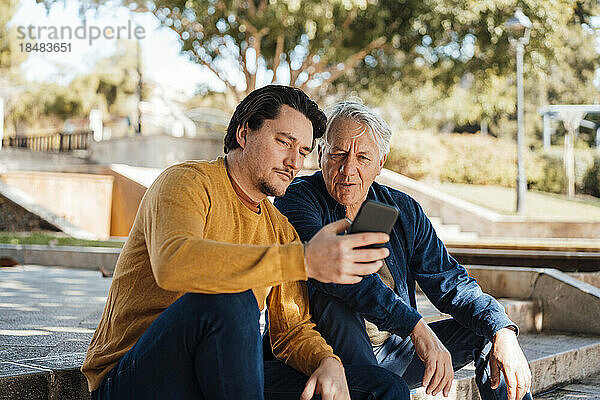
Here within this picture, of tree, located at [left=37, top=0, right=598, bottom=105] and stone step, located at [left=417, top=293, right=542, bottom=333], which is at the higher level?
tree, located at [left=37, top=0, right=598, bottom=105]

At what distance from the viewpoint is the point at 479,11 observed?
16.4m

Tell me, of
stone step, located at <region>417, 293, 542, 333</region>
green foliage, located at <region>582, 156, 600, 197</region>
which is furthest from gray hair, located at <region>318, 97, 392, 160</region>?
green foliage, located at <region>582, 156, 600, 197</region>

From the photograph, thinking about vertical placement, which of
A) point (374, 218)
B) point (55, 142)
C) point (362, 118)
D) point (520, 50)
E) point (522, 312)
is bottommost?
point (522, 312)

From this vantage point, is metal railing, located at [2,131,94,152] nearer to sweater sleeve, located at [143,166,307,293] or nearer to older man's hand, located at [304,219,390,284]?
sweater sleeve, located at [143,166,307,293]

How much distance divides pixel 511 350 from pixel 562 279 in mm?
2736

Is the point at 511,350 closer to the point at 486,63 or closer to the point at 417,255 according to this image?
the point at 417,255

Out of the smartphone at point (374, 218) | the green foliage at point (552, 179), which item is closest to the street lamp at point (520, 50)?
the green foliage at point (552, 179)

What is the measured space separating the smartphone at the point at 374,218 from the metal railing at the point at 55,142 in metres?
26.0

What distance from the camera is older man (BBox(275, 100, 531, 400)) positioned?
2412 mm

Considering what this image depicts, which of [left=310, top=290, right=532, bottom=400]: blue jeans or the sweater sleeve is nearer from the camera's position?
the sweater sleeve

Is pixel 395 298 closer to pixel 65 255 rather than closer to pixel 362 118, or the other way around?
pixel 362 118

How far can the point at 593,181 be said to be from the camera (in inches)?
1007

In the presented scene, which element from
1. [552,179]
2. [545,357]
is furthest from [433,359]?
[552,179]

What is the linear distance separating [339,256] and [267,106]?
69 centimetres
